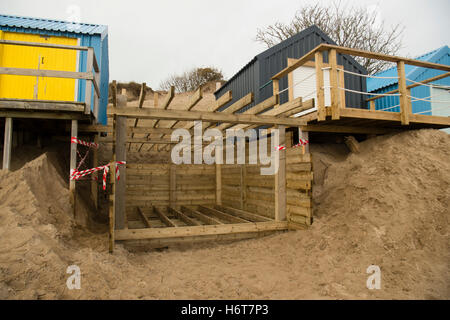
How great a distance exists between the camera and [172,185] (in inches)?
372

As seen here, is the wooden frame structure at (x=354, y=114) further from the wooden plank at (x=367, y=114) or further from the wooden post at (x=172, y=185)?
the wooden post at (x=172, y=185)

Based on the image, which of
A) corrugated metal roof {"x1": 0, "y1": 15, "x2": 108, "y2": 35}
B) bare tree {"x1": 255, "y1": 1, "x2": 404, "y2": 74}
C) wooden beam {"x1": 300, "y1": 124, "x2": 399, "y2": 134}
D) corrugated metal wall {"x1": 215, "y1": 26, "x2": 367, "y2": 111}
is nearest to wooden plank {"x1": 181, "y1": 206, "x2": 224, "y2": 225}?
wooden beam {"x1": 300, "y1": 124, "x2": 399, "y2": 134}

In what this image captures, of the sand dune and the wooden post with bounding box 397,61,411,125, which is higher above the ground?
the wooden post with bounding box 397,61,411,125

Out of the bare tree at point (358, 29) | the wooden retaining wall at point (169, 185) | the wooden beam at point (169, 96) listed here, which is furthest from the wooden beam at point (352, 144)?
the bare tree at point (358, 29)

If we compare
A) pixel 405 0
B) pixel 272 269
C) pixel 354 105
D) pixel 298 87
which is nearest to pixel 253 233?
pixel 272 269

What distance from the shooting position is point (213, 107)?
495 centimetres

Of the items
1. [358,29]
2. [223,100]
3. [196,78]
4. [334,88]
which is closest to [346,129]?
A: [334,88]

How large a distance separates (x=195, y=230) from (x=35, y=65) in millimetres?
7545

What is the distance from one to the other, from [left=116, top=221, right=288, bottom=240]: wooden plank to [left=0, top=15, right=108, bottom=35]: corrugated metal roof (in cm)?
720

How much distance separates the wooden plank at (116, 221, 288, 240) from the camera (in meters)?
5.08

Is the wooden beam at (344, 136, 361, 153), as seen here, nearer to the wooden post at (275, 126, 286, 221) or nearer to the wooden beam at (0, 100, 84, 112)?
the wooden post at (275, 126, 286, 221)

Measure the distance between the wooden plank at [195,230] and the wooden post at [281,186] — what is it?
0.19 meters

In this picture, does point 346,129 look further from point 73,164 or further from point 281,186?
point 73,164

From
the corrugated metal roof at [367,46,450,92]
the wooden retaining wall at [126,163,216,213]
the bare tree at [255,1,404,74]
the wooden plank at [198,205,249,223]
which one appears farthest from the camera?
the bare tree at [255,1,404,74]
